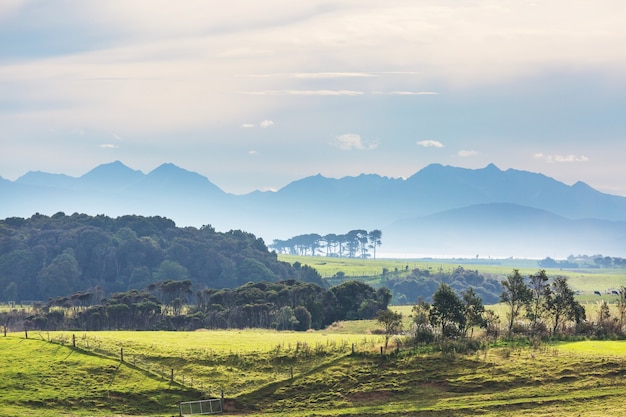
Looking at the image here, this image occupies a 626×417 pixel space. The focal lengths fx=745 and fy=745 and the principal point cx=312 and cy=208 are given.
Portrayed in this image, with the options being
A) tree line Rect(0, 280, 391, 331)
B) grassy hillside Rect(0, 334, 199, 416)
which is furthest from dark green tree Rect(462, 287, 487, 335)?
tree line Rect(0, 280, 391, 331)

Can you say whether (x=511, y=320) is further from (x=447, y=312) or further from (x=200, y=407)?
(x=200, y=407)

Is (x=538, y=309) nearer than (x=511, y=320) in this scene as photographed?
No

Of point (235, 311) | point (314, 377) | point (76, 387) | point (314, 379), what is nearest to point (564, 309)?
point (314, 377)

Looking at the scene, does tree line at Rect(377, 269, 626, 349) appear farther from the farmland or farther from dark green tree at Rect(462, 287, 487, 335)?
the farmland

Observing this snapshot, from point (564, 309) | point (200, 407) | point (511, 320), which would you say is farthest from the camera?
point (564, 309)

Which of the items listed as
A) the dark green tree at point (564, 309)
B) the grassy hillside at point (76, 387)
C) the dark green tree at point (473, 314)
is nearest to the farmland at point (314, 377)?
the grassy hillside at point (76, 387)

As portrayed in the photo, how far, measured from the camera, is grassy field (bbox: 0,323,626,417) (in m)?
68.9

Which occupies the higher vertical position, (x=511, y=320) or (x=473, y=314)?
(x=473, y=314)

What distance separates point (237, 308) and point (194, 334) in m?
49.0

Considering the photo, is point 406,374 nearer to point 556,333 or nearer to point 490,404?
point 490,404

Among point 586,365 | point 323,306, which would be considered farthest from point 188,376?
point 323,306

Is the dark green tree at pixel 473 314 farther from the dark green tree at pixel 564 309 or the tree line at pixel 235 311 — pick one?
the tree line at pixel 235 311

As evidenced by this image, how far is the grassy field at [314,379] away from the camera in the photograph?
2714 inches

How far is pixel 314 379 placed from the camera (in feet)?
255
